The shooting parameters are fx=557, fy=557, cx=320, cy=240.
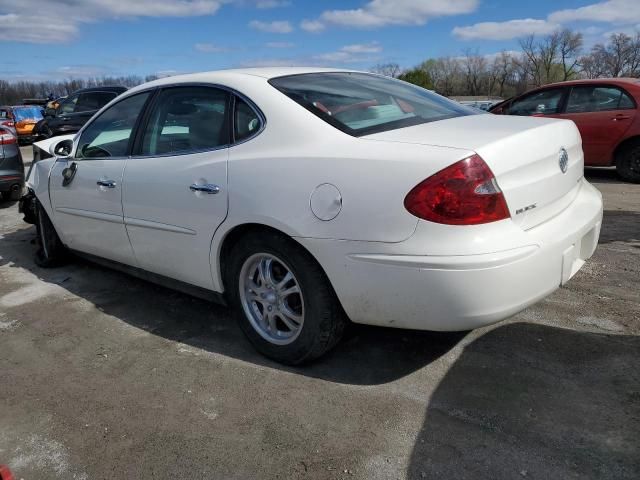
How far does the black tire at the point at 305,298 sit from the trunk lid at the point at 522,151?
68cm

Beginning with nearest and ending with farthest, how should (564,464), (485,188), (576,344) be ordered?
(564,464)
(485,188)
(576,344)

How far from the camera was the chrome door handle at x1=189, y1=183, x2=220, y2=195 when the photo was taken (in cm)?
301

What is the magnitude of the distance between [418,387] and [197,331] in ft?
4.99

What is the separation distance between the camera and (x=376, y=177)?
2441 millimetres

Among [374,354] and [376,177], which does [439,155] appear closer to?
[376,177]

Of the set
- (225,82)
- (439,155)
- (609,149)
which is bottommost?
(609,149)

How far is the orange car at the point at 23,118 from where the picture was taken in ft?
68.9

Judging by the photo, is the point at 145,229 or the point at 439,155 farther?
the point at 145,229

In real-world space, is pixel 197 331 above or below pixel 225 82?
below

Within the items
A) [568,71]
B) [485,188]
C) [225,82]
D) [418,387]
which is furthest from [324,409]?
[568,71]

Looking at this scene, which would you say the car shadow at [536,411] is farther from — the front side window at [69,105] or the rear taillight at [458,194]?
the front side window at [69,105]

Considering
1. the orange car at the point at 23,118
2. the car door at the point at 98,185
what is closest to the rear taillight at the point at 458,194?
the car door at the point at 98,185

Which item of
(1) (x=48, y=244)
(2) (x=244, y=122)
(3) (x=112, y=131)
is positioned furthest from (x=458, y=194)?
(1) (x=48, y=244)

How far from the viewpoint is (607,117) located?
26.0 feet
